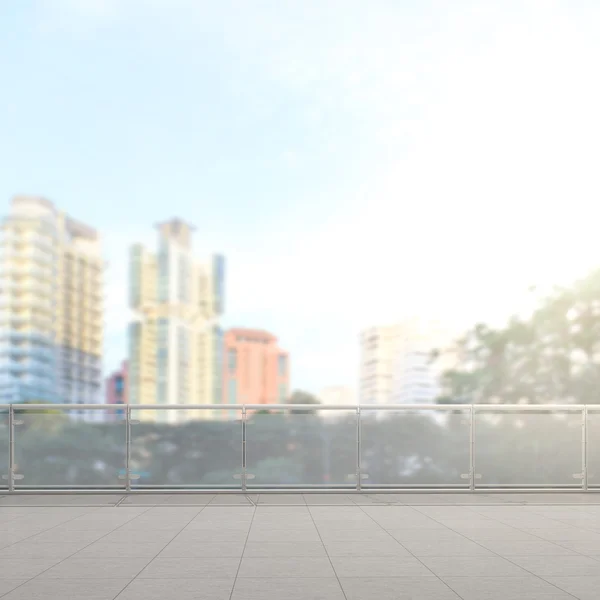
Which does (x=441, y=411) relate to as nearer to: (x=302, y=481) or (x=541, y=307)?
(x=302, y=481)

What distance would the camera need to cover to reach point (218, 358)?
19212 cm

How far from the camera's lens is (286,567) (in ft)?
28.4

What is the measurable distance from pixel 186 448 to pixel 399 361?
484 feet

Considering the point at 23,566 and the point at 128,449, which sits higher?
the point at 128,449

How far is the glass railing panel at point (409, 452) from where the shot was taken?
637 inches

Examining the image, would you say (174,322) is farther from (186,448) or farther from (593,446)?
(593,446)

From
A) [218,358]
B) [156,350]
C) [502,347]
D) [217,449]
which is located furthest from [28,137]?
[217,449]

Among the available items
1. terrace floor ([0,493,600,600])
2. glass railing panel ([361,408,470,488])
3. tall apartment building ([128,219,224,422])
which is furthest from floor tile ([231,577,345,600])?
tall apartment building ([128,219,224,422])

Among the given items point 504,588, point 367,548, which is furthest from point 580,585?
point 367,548

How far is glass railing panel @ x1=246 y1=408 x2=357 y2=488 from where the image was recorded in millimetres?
16016

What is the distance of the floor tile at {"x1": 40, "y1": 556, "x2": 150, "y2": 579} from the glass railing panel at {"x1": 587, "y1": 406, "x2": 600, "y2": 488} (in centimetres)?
1030

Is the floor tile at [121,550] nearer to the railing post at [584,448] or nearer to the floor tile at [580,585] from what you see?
the floor tile at [580,585]

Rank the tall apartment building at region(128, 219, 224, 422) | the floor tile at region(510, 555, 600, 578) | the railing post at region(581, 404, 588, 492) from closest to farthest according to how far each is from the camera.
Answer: the floor tile at region(510, 555, 600, 578), the railing post at region(581, 404, 588, 492), the tall apartment building at region(128, 219, 224, 422)

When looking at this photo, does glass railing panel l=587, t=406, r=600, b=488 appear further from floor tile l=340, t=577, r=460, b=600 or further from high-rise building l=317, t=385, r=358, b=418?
high-rise building l=317, t=385, r=358, b=418
